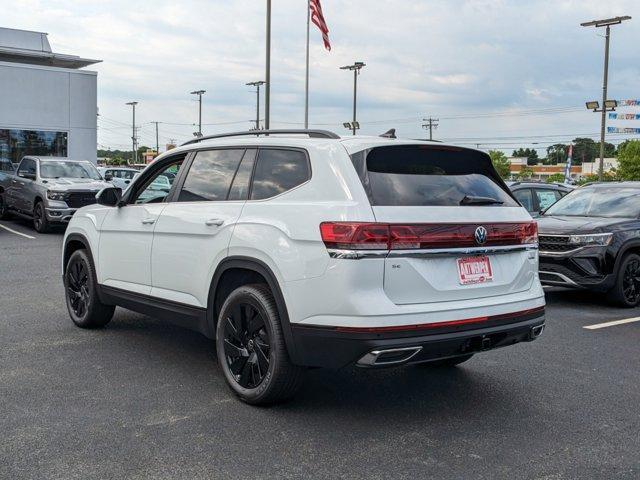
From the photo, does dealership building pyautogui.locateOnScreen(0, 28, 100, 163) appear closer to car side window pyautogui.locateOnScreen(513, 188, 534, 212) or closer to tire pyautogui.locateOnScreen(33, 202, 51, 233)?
tire pyautogui.locateOnScreen(33, 202, 51, 233)

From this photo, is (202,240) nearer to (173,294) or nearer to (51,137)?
(173,294)

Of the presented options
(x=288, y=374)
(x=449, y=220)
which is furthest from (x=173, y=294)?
(x=449, y=220)

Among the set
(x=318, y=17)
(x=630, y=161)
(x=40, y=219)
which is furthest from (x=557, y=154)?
(x=40, y=219)

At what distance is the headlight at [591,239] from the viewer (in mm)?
8680

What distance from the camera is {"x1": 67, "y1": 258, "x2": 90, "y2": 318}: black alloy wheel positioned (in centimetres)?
677

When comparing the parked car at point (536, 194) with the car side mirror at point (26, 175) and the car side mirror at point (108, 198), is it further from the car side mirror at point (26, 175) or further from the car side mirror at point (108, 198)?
the car side mirror at point (26, 175)

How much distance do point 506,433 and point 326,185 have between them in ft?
6.17

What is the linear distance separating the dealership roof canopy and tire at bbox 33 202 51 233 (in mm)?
15609

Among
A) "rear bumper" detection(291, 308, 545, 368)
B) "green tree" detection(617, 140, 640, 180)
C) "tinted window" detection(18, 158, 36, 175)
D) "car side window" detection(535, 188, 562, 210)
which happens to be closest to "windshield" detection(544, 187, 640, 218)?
"car side window" detection(535, 188, 562, 210)

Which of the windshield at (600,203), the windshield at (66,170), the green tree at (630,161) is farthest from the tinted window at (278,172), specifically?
the green tree at (630,161)

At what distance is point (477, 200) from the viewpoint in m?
4.58

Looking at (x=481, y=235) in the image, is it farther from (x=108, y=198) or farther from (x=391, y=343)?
(x=108, y=198)

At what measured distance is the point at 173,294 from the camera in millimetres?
5340

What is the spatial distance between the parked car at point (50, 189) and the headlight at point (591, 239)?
11031 mm
